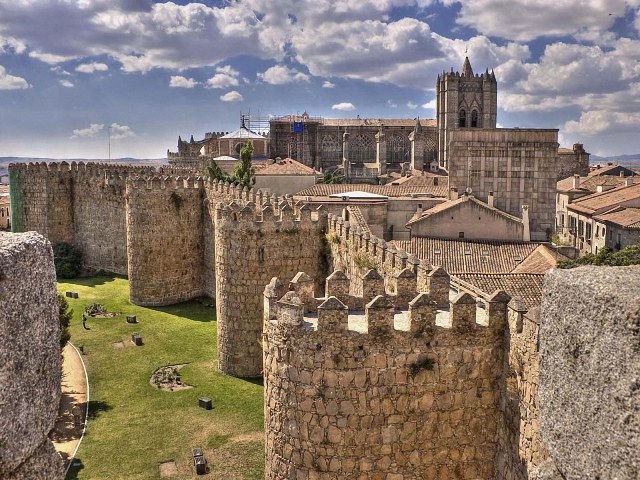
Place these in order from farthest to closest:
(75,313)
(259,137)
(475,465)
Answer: (259,137), (75,313), (475,465)

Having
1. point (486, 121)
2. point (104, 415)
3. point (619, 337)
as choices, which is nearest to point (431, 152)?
point (486, 121)

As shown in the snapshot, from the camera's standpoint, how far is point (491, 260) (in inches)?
995

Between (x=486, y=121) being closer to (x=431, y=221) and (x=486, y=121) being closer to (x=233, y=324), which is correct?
(x=431, y=221)

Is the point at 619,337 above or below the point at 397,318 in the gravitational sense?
above

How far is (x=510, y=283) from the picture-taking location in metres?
18.4

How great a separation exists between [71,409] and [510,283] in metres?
12.3

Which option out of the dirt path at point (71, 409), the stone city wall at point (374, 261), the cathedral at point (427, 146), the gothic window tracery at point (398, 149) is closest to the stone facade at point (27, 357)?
the stone city wall at point (374, 261)

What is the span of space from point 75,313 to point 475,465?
19.2 meters

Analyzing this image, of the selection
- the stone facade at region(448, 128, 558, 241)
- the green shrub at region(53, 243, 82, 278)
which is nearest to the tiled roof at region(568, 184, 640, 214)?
the stone facade at region(448, 128, 558, 241)

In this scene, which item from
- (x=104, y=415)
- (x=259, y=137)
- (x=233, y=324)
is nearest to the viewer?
(x=104, y=415)

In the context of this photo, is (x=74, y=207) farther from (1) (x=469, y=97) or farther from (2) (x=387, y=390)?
(1) (x=469, y=97)

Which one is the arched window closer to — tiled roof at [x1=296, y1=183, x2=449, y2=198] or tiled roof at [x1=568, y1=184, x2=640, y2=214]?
tiled roof at [x1=568, y1=184, x2=640, y2=214]

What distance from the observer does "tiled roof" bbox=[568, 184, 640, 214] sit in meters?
44.1

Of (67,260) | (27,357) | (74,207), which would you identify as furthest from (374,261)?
(74,207)
